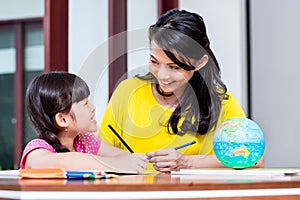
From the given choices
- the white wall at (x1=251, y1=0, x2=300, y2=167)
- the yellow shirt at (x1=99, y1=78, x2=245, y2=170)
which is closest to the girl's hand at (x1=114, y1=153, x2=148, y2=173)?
the yellow shirt at (x1=99, y1=78, x2=245, y2=170)

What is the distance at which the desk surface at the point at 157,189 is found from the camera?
1.12 metres

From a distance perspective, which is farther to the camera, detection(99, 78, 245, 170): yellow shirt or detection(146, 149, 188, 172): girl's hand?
detection(99, 78, 245, 170): yellow shirt

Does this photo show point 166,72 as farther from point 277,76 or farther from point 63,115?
point 277,76

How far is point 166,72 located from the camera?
1.83m

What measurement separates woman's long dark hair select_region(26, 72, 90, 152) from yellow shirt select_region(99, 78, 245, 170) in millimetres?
257

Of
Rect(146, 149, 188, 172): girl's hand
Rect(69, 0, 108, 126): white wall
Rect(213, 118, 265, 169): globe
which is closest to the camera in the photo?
Rect(213, 118, 265, 169): globe

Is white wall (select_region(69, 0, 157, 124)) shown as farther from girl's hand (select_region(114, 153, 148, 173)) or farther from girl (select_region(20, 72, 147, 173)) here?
girl's hand (select_region(114, 153, 148, 173))

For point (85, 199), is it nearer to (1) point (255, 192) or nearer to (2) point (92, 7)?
(1) point (255, 192)

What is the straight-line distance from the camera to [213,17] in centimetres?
336

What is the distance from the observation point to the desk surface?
112 cm

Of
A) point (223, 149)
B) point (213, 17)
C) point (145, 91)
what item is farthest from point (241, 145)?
point (213, 17)

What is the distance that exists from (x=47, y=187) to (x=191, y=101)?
0.88 m

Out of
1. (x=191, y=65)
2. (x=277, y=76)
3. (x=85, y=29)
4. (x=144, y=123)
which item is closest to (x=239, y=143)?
(x=191, y=65)

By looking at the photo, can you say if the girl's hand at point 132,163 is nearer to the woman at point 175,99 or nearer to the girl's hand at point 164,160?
the girl's hand at point 164,160
